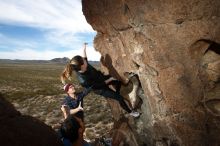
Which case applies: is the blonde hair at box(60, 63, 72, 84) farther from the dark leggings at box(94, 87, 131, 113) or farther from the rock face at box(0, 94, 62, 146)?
the rock face at box(0, 94, 62, 146)

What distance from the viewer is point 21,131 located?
6.37m

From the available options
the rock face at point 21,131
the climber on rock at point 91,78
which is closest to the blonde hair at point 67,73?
the climber on rock at point 91,78

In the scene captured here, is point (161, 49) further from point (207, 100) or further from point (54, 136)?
point (54, 136)

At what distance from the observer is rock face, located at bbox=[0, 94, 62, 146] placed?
6.03 meters

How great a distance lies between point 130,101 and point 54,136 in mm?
6088

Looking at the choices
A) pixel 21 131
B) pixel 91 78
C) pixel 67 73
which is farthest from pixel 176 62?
pixel 21 131

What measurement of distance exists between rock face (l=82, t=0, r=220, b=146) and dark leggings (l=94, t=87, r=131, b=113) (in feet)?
5.50

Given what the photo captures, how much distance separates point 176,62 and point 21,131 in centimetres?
600

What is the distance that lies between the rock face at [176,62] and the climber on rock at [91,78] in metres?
1.63

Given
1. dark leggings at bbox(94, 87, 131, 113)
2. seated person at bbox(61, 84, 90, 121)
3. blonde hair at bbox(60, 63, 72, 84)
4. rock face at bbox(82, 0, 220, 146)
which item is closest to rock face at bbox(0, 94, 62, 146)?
seated person at bbox(61, 84, 90, 121)

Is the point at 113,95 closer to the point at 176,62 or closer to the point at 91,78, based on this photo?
the point at 91,78

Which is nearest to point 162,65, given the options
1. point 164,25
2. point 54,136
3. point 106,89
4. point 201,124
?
point 164,25

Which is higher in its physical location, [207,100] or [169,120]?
[207,100]

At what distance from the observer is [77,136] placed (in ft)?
20.8
